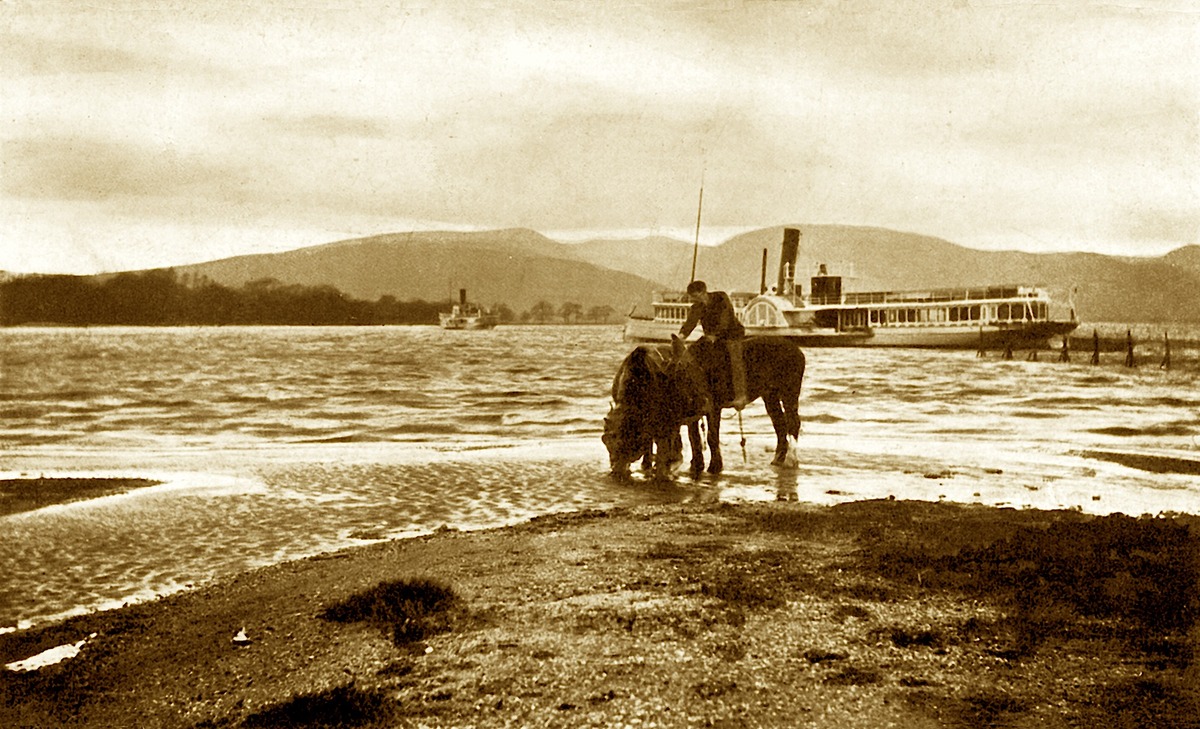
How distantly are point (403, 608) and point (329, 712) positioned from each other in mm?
1415

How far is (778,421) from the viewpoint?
12.7 m

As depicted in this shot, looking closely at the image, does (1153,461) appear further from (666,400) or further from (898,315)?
(898,315)

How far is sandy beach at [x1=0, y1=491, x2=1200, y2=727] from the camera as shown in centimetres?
377

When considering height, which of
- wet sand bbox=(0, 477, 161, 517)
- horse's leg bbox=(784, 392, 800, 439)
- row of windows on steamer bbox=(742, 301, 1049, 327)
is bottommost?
wet sand bbox=(0, 477, 161, 517)

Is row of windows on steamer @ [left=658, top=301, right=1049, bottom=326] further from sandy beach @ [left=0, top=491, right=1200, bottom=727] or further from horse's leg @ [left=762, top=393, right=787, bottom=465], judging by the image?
sandy beach @ [left=0, top=491, right=1200, bottom=727]

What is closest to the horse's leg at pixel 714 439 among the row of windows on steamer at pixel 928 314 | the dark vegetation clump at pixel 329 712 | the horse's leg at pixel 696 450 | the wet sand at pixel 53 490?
the horse's leg at pixel 696 450

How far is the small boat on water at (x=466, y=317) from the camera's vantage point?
13875cm

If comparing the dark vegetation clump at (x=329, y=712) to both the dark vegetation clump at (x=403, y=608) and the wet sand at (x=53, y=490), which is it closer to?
the dark vegetation clump at (x=403, y=608)

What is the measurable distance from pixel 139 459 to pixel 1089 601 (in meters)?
14.5

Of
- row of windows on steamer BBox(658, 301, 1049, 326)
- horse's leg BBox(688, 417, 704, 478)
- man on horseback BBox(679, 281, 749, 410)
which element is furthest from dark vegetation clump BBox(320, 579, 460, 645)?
row of windows on steamer BBox(658, 301, 1049, 326)

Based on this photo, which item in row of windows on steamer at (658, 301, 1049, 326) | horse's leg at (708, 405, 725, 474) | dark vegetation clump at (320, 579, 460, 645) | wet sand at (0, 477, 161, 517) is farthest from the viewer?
row of windows on steamer at (658, 301, 1049, 326)

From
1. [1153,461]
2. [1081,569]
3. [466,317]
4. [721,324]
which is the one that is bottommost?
[1153,461]

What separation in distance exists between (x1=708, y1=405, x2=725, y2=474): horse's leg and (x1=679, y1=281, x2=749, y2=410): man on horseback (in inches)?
13.4

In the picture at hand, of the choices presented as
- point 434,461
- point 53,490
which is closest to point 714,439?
point 434,461
